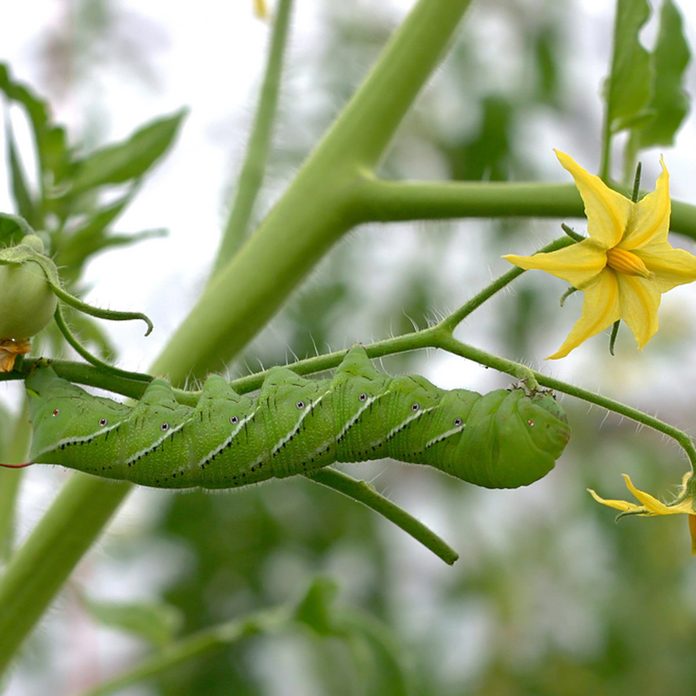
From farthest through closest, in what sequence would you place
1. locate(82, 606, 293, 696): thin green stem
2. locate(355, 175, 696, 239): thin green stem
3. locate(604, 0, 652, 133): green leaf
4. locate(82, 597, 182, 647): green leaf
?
locate(82, 597, 182, 647): green leaf → locate(82, 606, 293, 696): thin green stem → locate(604, 0, 652, 133): green leaf → locate(355, 175, 696, 239): thin green stem

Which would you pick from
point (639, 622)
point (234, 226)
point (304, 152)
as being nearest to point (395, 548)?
point (639, 622)

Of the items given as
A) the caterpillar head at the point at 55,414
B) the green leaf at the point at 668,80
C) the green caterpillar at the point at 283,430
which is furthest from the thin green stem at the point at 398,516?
→ the green leaf at the point at 668,80

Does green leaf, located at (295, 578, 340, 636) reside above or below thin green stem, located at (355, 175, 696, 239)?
below

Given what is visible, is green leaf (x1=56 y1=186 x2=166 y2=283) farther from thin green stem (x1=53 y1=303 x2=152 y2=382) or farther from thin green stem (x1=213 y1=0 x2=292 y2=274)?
thin green stem (x1=53 y1=303 x2=152 y2=382)

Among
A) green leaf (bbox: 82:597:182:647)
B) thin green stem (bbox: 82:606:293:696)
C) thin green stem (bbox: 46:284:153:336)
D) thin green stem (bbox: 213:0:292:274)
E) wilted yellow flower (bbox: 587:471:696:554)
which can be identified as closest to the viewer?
thin green stem (bbox: 46:284:153:336)

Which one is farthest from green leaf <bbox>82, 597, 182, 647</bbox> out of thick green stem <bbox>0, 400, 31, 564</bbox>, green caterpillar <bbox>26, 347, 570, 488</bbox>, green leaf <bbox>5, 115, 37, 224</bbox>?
green caterpillar <bbox>26, 347, 570, 488</bbox>

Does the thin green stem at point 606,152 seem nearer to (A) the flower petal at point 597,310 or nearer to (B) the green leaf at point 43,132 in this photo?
(A) the flower petal at point 597,310

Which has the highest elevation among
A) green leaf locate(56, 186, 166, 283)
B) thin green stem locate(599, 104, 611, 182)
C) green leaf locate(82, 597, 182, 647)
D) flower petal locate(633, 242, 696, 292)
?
flower petal locate(633, 242, 696, 292)
